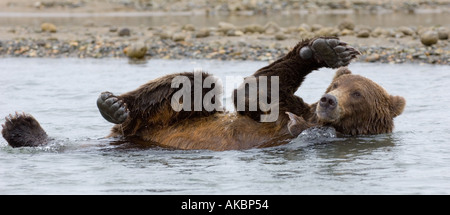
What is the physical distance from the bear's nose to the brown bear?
77mm

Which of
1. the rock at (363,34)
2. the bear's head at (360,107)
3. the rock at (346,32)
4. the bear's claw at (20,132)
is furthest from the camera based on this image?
the rock at (346,32)

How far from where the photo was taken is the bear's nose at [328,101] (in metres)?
6.12

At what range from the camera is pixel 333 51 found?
6430mm

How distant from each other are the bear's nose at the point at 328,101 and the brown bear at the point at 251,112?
0.08 m

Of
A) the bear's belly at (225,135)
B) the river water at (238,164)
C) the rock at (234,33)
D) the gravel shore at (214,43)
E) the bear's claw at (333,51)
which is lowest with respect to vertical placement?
the river water at (238,164)

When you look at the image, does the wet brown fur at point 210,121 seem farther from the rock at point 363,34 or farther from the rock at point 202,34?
the rock at point 202,34

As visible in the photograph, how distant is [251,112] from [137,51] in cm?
777

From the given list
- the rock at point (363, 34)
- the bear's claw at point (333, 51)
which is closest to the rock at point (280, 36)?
the rock at point (363, 34)

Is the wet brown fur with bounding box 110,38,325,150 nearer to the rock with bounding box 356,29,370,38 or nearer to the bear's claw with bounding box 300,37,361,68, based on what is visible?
the bear's claw with bounding box 300,37,361,68

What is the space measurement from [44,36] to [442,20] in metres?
11.0

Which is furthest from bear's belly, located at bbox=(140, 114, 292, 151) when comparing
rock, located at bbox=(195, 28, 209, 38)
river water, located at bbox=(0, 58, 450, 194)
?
rock, located at bbox=(195, 28, 209, 38)

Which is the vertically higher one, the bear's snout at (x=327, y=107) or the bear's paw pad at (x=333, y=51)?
the bear's paw pad at (x=333, y=51)

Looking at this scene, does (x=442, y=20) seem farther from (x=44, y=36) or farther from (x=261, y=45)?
(x=44, y=36)

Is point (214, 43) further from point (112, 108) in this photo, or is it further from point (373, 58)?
point (112, 108)
